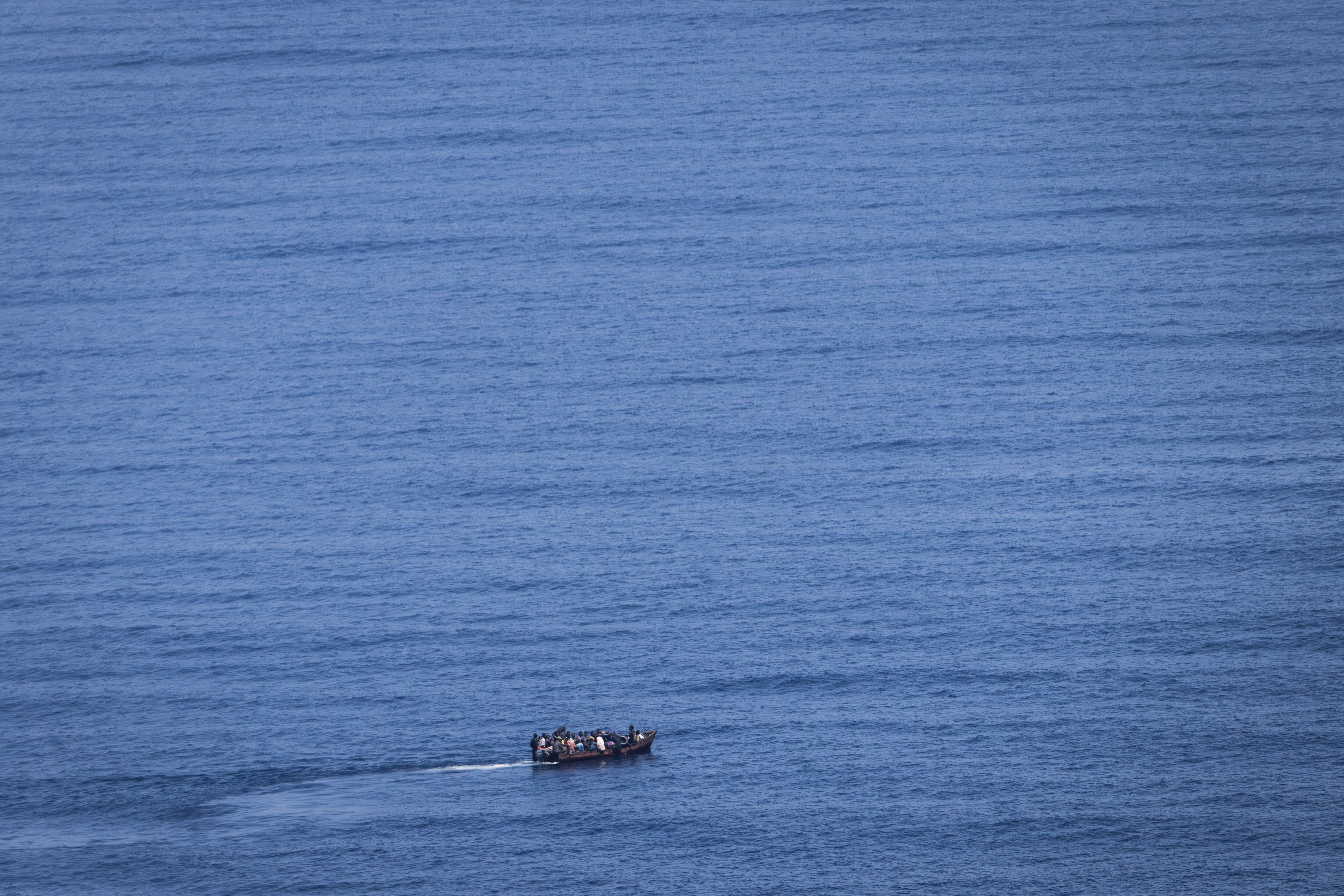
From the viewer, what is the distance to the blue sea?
363ft

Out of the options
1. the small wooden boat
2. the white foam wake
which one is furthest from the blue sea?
the white foam wake

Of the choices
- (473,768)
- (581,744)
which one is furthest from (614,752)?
(473,768)

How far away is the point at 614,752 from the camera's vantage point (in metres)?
117

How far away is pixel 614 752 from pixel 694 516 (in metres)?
33.5

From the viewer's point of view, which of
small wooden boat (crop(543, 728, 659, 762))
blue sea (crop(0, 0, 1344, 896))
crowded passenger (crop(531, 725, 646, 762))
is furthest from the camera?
small wooden boat (crop(543, 728, 659, 762))

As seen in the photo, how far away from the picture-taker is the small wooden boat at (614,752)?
115812 mm

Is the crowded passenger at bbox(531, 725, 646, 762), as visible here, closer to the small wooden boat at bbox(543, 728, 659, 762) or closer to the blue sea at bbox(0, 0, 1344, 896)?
the small wooden boat at bbox(543, 728, 659, 762)

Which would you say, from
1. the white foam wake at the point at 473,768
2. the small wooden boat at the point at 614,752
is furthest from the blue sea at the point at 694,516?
the white foam wake at the point at 473,768

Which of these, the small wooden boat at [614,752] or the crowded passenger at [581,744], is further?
the small wooden boat at [614,752]

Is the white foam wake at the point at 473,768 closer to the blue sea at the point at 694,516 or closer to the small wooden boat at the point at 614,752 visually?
the blue sea at the point at 694,516

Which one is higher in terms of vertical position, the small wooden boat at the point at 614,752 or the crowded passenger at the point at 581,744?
the crowded passenger at the point at 581,744

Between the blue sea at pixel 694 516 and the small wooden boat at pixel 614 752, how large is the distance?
792mm

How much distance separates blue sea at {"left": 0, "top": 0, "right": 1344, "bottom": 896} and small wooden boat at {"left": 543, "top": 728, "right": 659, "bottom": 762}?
792 mm

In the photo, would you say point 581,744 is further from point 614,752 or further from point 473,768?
point 473,768
